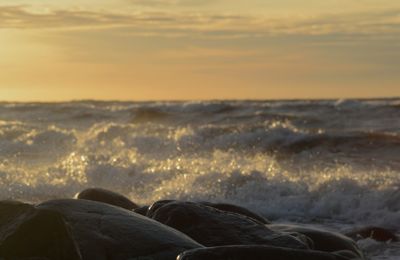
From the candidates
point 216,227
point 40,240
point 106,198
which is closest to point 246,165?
point 106,198

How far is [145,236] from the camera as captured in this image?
553 centimetres

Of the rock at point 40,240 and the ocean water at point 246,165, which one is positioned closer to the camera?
the rock at point 40,240

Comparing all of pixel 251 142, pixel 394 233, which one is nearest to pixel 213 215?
pixel 394 233

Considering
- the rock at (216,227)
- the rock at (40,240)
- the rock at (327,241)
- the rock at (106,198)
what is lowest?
the rock at (106,198)

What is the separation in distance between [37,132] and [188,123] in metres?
6.72

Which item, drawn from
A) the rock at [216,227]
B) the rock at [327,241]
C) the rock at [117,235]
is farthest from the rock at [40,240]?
the rock at [327,241]

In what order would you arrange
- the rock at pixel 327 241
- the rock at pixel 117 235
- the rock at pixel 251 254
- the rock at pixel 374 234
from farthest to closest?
the rock at pixel 374 234 < the rock at pixel 327 241 < the rock at pixel 117 235 < the rock at pixel 251 254

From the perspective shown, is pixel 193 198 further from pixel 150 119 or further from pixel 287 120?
pixel 150 119

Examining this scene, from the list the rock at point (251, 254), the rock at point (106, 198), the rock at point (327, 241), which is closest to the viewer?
the rock at point (251, 254)

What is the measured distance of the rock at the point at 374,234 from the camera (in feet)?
28.8

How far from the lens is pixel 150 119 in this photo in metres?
31.2

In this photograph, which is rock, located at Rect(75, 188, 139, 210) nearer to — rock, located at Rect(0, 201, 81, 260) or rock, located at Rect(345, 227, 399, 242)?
rock, located at Rect(345, 227, 399, 242)

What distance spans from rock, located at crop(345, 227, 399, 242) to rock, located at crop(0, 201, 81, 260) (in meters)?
4.95

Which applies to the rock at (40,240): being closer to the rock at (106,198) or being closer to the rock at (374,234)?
the rock at (106,198)
